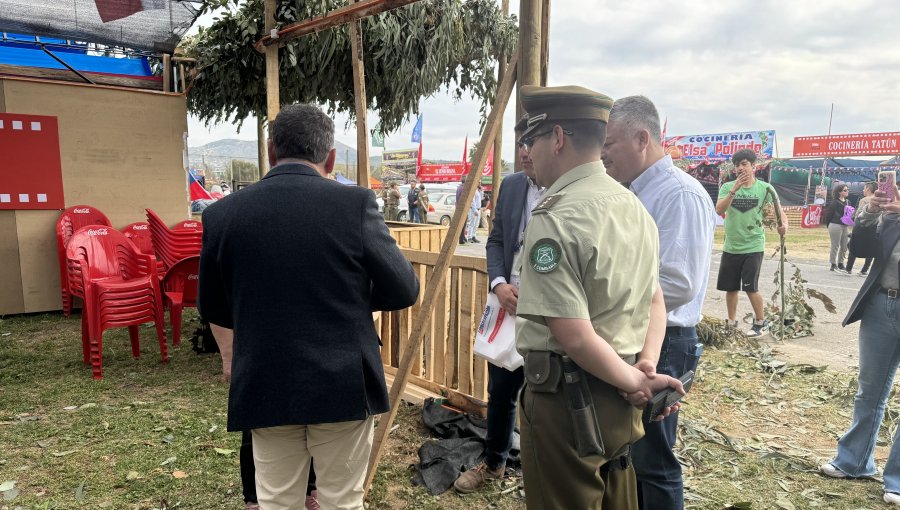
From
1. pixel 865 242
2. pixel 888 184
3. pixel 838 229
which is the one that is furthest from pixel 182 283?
pixel 838 229

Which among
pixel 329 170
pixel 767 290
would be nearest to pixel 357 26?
pixel 329 170

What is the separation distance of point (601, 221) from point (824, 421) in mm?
3827

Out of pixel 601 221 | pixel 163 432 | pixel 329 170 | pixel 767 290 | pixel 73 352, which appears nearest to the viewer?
pixel 601 221

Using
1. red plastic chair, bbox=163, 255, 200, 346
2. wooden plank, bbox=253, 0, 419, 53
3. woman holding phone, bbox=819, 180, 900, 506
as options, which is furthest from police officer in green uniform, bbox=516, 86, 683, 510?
red plastic chair, bbox=163, 255, 200, 346

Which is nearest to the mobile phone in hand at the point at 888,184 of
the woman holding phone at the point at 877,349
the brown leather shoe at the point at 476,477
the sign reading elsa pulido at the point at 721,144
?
the woman holding phone at the point at 877,349

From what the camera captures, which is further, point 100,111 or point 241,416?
point 100,111

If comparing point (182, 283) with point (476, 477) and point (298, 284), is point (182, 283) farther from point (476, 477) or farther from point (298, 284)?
point (298, 284)

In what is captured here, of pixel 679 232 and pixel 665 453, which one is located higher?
pixel 679 232

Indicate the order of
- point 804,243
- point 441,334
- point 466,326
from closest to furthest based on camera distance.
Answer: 1. point 466,326
2. point 441,334
3. point 804,243

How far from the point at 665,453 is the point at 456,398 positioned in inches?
77.4

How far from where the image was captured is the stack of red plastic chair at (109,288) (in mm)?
4727

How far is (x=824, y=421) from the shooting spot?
423cm

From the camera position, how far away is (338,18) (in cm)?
405

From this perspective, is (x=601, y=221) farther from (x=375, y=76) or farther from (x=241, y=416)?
(x=375, y=76)
